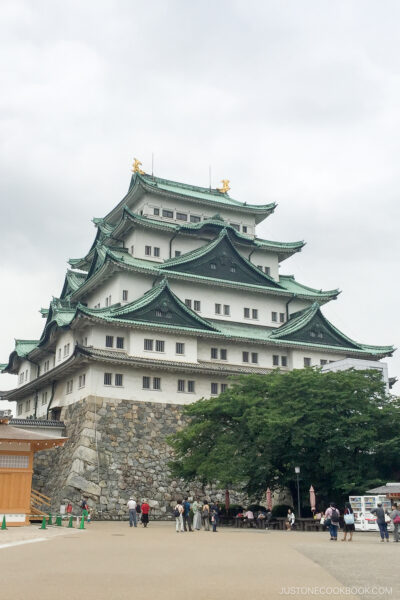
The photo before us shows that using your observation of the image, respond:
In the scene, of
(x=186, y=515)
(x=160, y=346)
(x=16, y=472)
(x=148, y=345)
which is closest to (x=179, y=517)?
(x=186, y=515)

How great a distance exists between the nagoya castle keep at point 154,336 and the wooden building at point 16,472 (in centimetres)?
580

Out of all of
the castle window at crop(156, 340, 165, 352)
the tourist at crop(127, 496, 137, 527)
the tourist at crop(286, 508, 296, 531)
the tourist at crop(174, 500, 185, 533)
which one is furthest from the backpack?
the castle window at crop(156, 340, 165, 352)

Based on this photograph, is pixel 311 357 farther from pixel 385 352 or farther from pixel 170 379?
pixel 170 379

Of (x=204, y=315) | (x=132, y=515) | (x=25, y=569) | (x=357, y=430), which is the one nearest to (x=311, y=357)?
(x=204, y=315)

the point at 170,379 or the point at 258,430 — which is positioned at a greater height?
the point at 170,379

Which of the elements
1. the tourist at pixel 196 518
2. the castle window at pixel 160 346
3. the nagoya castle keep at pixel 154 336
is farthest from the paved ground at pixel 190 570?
the castle window at pixel 160 346

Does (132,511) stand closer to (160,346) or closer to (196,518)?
(196,518)

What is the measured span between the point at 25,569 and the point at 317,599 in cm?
654

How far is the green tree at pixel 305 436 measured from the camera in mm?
33062

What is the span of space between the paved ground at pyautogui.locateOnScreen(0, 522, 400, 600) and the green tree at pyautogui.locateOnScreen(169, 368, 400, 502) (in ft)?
36.9

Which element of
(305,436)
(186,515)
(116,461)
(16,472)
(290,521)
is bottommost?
(290,521)

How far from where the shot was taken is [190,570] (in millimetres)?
13781

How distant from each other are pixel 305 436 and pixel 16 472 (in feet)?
48.9

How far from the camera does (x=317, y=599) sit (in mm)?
10148
